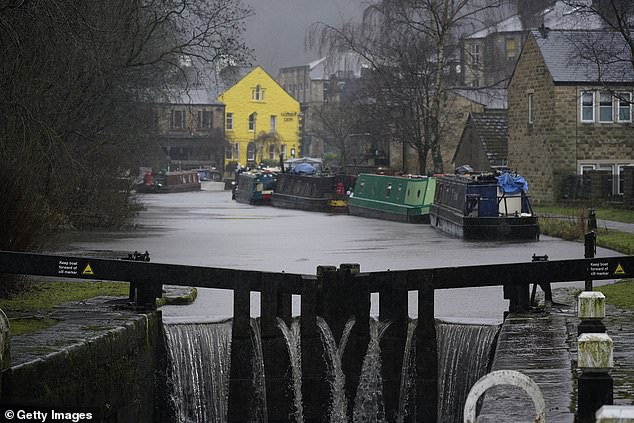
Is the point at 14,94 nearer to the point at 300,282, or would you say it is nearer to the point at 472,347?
the point at 300,282

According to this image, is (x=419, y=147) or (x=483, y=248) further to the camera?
(x=419, y=147)

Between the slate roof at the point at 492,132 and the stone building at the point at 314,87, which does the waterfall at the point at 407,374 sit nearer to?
the slate roof at the point at 492,132

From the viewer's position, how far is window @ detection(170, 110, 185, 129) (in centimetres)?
11062

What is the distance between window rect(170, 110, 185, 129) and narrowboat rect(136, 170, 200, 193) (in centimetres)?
1861

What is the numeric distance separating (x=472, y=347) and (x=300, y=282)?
2.27m

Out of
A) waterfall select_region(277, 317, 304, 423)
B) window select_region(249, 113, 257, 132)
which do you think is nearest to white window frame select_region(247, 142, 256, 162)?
window select_region(249, 113, 257, 132)

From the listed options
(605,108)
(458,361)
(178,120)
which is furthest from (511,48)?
(458,361)

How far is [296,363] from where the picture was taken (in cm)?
1656

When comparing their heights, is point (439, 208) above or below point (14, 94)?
below

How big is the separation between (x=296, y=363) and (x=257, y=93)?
104 metres

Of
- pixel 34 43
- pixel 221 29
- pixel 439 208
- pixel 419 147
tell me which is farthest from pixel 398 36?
pixel 34 43

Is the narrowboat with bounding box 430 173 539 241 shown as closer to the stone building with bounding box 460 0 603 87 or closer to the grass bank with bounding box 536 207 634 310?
the grass bank with bounding box 536 207 634 310

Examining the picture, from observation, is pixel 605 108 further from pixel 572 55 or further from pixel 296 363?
pixel 296 363

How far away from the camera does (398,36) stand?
6025 cm
